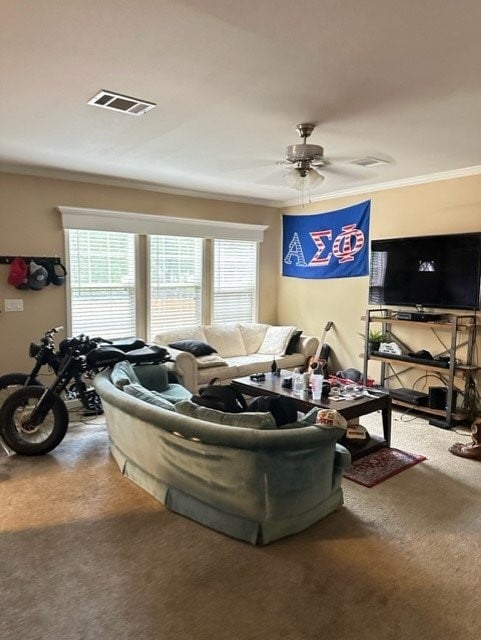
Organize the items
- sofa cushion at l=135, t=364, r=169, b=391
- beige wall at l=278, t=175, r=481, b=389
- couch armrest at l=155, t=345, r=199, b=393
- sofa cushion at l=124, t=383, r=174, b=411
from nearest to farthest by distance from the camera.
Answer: sofa cushion at l=124, t=383, r=174, b=411
sofa cushion at l=135, t=364, r=169, b=391
beige wall at l=278, t=175, r=481, b=389
couch armrest at l=155, t=345, r=199, b=393

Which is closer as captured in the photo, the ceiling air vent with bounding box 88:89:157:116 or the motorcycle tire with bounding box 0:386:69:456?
the ceiling air vent with bounding box 88:89:157:116

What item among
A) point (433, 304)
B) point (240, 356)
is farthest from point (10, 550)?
point (433, 304)

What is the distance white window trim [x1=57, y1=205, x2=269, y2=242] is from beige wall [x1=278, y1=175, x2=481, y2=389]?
2.81ft

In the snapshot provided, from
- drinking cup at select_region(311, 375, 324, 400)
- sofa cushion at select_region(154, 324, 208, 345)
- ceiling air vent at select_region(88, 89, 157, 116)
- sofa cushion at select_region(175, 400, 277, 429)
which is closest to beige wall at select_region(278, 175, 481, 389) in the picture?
sofa cushion at select_region(154, 324, 208, 345)

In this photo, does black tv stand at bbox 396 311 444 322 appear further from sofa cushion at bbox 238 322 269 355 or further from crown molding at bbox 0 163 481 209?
sofa cushion at bbox 238 322 269 355

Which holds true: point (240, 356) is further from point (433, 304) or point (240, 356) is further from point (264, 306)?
point (433, 304)

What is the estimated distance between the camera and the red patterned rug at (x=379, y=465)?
3232 millimetres

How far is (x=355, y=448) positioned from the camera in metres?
3.64

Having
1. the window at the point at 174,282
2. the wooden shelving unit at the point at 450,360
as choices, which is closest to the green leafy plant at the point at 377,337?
the wooden shelving unit at the point at 450,360

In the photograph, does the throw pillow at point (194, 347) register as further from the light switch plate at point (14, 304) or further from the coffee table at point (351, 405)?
the light switch plate at point (14, 304)

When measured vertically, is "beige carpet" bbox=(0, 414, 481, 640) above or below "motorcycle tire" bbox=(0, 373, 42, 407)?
below

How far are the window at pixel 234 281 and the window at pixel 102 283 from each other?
1246mm

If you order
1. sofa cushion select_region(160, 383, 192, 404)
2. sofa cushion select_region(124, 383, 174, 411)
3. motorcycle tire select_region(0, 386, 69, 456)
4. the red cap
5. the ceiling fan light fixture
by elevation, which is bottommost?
motorcycle tire select_region(0, 386, 69, 456)

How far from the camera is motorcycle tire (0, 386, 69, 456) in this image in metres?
3.52
